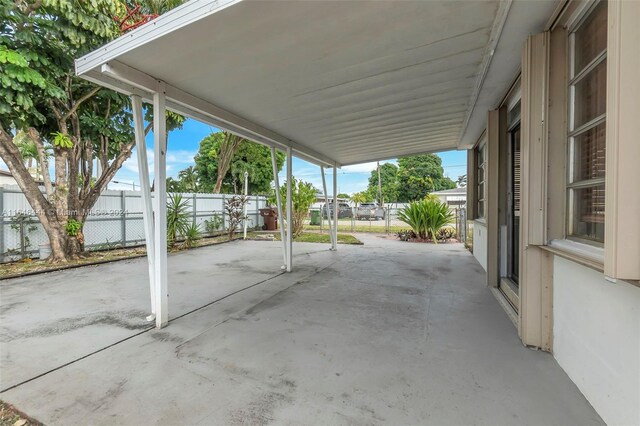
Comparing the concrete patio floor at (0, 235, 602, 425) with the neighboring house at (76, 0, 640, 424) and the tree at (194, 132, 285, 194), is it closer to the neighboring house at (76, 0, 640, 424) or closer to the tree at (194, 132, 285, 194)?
the neighboring house at (76, 0, 640, 424)

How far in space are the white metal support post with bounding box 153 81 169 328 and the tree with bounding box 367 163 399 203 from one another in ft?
95.4

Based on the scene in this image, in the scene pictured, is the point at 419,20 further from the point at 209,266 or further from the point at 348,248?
the point at 348,248

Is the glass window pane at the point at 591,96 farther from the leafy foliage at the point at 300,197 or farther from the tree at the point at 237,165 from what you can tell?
the tree at the point at 237,165

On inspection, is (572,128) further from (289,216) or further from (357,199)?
(357,199)

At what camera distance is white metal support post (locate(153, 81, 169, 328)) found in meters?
2.86

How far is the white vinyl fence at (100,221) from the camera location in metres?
5.95

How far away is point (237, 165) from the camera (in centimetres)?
1630

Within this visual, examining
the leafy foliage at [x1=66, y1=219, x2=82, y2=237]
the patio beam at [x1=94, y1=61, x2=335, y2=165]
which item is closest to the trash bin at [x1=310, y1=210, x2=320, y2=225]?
the patio beam at [x1=94, y1=61, x2=335, y2=165]

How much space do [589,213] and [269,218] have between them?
11.9m

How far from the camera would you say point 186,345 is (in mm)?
2500

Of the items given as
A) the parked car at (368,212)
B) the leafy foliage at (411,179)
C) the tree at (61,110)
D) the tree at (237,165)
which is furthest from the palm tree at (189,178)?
the leafy foliage at (411,179)

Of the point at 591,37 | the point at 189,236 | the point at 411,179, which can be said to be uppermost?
the point at 411,179

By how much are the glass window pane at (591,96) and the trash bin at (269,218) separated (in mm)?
11557

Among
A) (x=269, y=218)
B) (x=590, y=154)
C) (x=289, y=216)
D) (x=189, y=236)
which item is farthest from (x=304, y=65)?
(x=269, y=218)
